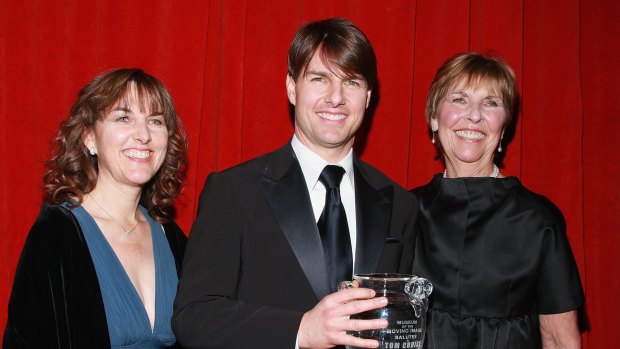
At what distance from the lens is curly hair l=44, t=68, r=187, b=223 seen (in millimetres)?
1863

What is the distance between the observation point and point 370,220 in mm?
1641

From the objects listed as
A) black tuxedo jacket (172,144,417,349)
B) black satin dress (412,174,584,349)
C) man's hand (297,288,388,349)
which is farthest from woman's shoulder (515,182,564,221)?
man's hand (297,288,388,349)

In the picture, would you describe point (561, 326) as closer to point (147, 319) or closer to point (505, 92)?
point (505, 92)

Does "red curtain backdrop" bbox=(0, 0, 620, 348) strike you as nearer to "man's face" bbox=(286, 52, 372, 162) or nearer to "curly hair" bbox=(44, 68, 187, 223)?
"curly hair" bbox=(44, 68, 187, 223)

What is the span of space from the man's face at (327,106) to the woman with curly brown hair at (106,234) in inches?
18.4

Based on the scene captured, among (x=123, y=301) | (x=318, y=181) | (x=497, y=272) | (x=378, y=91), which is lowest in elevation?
(x=123, y=301)

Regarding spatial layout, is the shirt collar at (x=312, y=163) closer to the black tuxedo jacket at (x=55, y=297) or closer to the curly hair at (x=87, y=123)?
the curly hair at (x=87, y=123)

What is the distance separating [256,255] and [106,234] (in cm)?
57

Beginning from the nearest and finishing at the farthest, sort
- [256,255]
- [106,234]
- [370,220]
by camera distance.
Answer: [256,255] → [370,220] → [106,234]

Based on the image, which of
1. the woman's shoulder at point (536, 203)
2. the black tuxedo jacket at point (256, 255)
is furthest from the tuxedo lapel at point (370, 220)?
the woman's shoulder at point (536, 203)

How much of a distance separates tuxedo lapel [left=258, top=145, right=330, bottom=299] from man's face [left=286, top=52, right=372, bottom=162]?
0.10 meters

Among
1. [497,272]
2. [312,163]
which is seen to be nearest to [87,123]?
[312,163]

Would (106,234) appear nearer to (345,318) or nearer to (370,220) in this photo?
(370,220)

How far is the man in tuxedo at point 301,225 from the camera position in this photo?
54.7 inches
